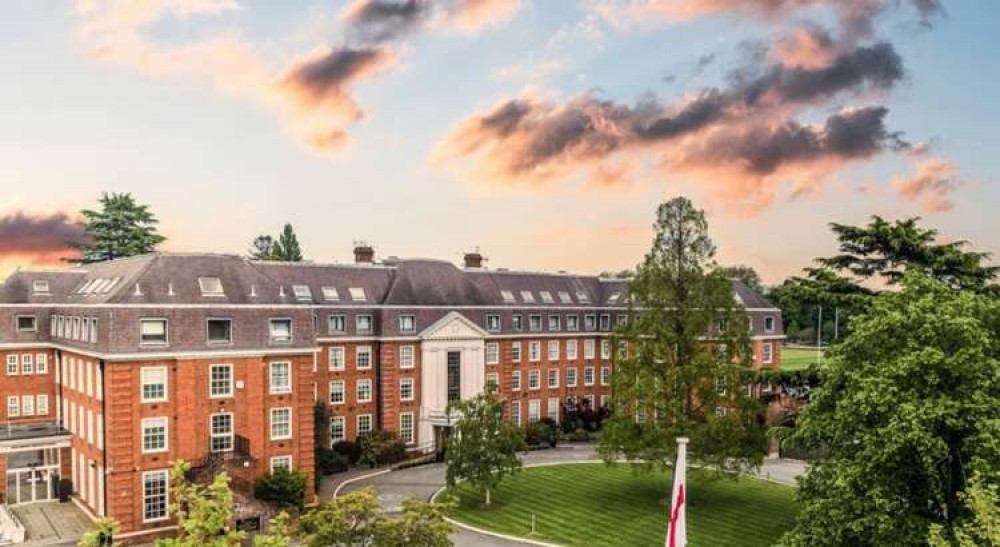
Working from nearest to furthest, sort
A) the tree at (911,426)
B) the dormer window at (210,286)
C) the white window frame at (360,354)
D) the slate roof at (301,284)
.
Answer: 1. the tree at (911,426)
2. the slate roof at (301,284)
3. the dormer window at (210,286)
4. the white window frame at (360,354)

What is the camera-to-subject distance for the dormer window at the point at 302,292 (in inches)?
2191

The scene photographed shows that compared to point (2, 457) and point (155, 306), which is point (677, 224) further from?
point (2, 457)

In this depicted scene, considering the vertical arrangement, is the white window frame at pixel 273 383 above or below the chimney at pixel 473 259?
below

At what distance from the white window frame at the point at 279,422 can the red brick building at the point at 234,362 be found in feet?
0.26

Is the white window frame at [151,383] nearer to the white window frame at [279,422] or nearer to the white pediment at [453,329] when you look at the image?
the white window frame at [279,422]

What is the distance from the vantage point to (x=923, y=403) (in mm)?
23484

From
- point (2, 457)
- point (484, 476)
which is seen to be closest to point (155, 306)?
point (2, 457)

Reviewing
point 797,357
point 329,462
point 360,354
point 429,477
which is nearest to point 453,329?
point 360,354

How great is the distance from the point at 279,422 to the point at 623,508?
2006 centimetres

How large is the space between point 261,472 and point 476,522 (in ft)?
39.9

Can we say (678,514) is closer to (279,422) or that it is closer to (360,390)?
(279,422)

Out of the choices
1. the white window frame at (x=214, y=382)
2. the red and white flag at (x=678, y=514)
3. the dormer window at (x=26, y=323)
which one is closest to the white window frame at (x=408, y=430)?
the white window frame at (x=214, y=382)

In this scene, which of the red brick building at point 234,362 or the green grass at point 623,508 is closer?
the green grass at point 623,508

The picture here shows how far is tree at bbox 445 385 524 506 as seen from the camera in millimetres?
41094
